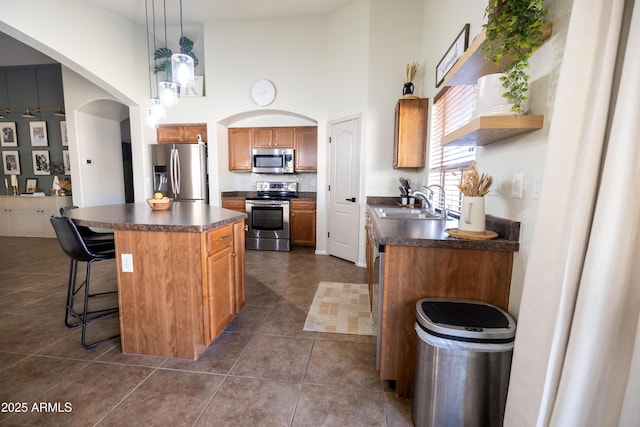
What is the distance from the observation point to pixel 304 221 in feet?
15.9

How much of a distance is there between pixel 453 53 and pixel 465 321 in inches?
86.2

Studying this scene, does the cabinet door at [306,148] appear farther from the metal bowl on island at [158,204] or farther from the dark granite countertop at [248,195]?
the metal bowl on island at [158,204]

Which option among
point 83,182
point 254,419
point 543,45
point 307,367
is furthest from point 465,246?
A: point 83,182

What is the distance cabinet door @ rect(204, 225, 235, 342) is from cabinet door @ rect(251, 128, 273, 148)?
3173 mm

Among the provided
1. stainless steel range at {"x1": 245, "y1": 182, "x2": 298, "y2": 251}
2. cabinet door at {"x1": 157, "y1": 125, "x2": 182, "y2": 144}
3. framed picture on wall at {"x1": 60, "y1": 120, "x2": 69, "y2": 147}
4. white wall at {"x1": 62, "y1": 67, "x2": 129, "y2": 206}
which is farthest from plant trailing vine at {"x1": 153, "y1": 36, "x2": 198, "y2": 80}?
framed picture on wall at {"x1": 60, "y1": 120, "x2": 69, "y2": 147}

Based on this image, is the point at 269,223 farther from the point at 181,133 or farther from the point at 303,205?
the point at 181,133

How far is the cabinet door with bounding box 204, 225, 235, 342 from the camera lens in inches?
74.0

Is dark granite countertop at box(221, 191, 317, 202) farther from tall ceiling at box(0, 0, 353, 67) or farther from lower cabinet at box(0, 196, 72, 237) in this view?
lower cabinet at box(0, 196, 72, 237)

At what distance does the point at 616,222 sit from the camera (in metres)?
0.77

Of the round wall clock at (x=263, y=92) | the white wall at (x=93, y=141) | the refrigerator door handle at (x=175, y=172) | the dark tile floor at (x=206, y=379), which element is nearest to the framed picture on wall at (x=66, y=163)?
the white wall at (x=93, y=141)

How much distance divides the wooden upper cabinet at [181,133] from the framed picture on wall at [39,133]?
2.80 m

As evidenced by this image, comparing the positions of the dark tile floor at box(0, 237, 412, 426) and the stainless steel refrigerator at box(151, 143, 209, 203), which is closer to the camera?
the dark tile floor at box(0, 237, 412, 426)

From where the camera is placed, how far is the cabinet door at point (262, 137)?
16.5ft

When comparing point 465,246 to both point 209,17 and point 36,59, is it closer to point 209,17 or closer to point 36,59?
point 209,17
